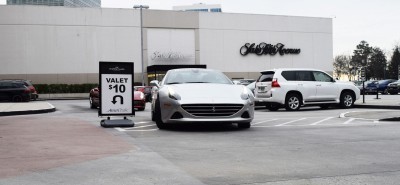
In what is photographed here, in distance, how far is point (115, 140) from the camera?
8414 mm

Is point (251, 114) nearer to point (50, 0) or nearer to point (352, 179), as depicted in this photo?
point (352, 179)

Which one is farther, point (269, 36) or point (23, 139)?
point (269, 36)

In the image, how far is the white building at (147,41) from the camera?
48.9 metres

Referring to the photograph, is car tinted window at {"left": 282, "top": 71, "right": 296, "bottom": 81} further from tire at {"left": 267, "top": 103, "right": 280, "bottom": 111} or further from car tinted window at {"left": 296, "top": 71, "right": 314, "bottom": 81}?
tire at {"left": 267, "top": 103, "right": 280, "bottom": 111}

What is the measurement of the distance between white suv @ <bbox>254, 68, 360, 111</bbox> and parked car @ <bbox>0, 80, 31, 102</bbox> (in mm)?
18344

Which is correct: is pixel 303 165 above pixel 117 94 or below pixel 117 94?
below

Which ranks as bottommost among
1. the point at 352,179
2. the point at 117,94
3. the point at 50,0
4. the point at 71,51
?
the point at 352,179

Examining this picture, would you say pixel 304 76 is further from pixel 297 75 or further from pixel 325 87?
pixel 325 87

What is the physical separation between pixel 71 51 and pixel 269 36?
23.0 metres

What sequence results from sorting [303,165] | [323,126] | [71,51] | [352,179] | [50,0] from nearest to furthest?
[352,179] < [303,165] < [323,126] < [71,51] < [50,0]

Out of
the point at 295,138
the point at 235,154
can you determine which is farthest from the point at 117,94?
the point at 235,154

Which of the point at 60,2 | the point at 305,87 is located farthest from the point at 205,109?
the point at 60,2

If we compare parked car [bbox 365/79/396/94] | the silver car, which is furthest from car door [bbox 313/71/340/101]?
parked car [bbox 365/79/396/94]

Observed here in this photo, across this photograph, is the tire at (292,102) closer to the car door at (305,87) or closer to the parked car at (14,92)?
the car door at (305,87)
